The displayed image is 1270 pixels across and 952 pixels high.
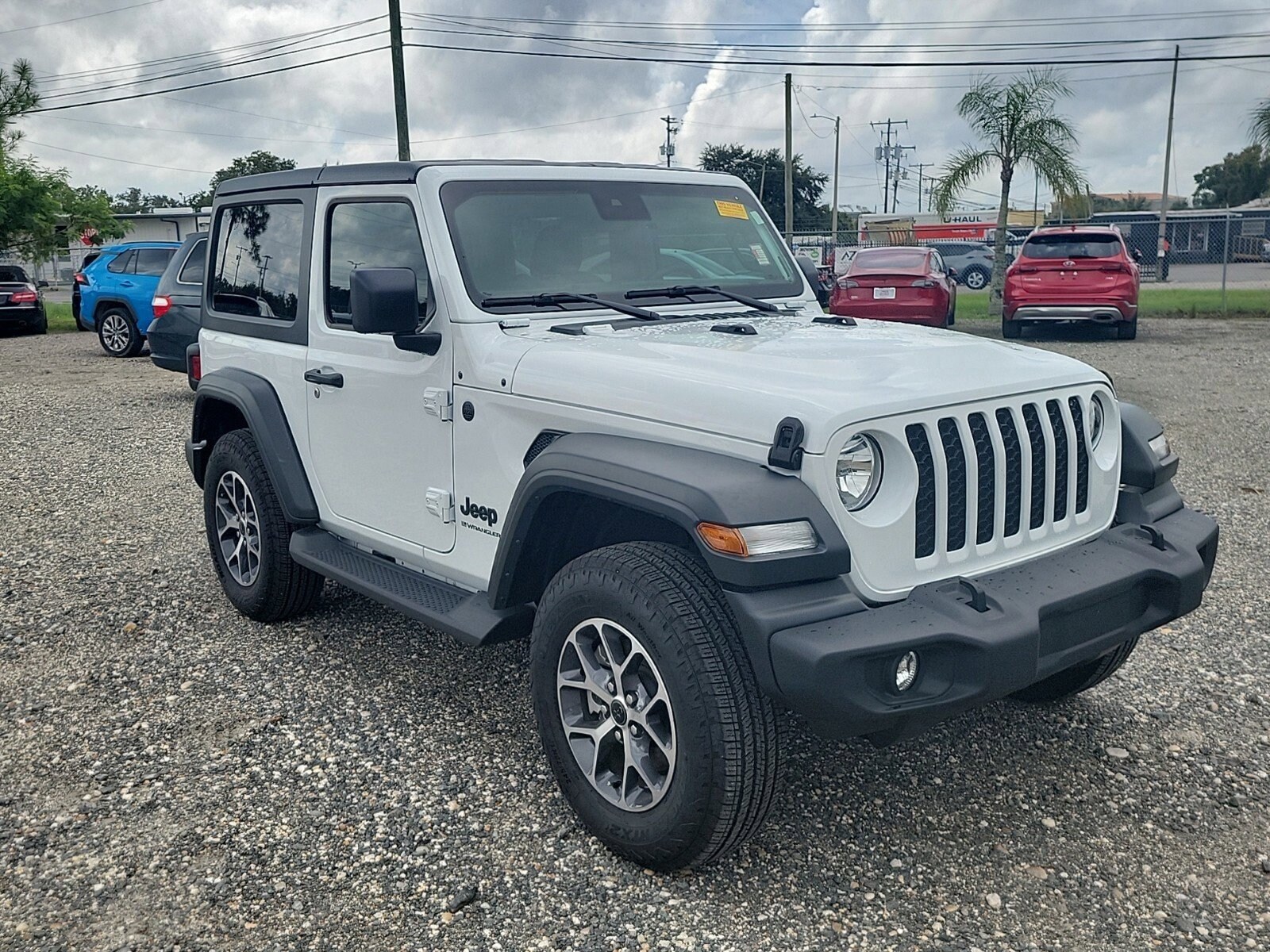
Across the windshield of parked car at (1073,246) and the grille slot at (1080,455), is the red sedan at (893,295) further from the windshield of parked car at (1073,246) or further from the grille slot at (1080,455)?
the grille slot at (1080,455)

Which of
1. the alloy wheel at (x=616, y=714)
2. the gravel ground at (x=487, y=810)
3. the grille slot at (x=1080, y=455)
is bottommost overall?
the gravel ground at (x=487, y=810)

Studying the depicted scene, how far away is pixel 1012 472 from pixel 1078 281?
45.9 feet

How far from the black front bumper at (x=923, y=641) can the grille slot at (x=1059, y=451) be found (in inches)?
9.9

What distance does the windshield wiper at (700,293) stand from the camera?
4133 millimetres

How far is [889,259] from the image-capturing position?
56.1ft

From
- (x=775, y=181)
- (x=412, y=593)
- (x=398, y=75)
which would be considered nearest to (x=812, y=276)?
(x=412, y=593)

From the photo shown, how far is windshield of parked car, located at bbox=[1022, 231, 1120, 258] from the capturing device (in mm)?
15742

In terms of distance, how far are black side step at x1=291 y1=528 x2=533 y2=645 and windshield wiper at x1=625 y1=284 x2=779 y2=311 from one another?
4.12 feet

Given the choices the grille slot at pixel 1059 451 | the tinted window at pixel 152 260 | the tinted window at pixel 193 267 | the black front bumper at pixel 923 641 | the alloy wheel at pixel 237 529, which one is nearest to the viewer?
the black front bumper at pixel 923 641

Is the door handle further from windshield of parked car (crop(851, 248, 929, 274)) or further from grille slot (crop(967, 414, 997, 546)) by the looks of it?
windshield of parked car (crop(851, 248, 929, 274))

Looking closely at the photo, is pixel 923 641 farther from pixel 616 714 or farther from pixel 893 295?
pixel 893 295

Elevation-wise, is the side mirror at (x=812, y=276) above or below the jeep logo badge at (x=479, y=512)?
above

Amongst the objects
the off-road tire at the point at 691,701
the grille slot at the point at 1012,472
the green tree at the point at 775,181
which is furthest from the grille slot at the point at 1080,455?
the green tree at the point at 775,181

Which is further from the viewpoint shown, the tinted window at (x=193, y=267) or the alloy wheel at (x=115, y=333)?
the alloy wheel at (x=115, y=333)
